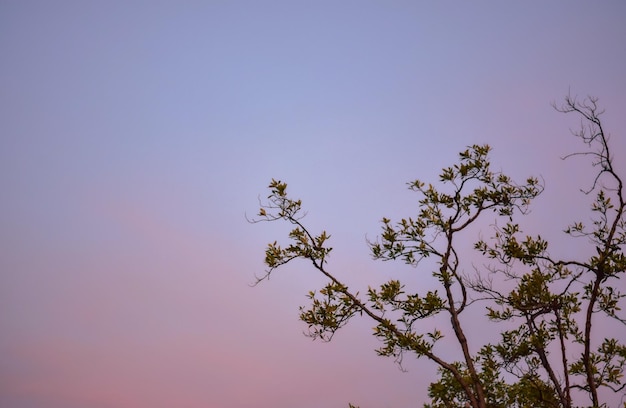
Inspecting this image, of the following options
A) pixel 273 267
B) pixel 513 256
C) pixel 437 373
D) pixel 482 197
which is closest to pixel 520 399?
pixel 437 373

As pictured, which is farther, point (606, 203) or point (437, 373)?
point (437, 373)

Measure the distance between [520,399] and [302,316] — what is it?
6.36m

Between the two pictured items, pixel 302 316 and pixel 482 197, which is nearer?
pixel 302 316

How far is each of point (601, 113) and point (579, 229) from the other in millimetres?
2923

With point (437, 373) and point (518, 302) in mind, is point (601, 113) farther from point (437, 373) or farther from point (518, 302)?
point (437, 373)

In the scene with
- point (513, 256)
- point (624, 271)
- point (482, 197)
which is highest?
point (482, 197)

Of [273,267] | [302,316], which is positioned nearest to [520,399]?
[302,316]

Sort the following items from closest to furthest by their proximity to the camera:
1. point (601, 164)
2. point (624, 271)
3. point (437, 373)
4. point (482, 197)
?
point (624, 271), point (601, 164), point (482, 197), point (437, 373)

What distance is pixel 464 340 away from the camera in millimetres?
11883

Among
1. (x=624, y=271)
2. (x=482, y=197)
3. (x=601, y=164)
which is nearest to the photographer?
(x=624, y=271)

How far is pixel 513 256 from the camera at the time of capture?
40.9 feet

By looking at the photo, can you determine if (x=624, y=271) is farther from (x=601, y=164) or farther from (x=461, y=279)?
(x=461, y=279)


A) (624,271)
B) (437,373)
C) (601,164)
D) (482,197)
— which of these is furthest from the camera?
(437,373)

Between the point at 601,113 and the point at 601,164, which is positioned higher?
the point at 601,113
